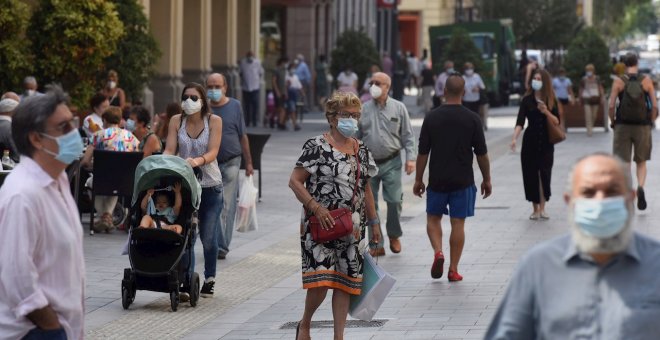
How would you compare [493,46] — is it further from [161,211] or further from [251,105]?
[161,211]

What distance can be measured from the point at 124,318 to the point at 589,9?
309 feet

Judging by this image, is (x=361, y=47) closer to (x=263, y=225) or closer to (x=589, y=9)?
(x=263, y=225)

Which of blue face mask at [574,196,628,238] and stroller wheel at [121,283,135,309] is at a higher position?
blue face mask at [574,196,628,238]

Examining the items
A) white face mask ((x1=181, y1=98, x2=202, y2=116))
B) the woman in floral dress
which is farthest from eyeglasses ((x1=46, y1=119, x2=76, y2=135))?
white face mask ((x1=181, y1=98, x2=202, y2=116))

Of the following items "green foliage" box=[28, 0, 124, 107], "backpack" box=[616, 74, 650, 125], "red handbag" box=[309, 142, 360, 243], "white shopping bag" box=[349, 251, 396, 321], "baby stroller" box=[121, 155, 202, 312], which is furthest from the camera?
"green foliage" box=[28, 0, 124, 107]

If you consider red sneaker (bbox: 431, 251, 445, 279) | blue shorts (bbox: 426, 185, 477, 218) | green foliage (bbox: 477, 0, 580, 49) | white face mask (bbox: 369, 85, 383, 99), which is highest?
green foliage (bbox: 477, 0, 580, 49)

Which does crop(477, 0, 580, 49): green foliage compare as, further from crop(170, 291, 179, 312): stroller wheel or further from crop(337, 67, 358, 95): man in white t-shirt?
crop(170, 291, 179, 312): stroller wheel

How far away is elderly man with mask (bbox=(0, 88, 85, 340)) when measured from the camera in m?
5.38

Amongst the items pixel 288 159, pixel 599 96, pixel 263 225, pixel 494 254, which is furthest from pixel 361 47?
pixel 494 254

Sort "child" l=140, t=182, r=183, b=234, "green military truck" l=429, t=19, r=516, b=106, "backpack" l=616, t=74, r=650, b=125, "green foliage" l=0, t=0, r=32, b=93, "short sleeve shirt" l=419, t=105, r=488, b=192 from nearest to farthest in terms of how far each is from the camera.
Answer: "child" l=140, t=182, r=183, b=234 → "short sleeve shirt" l=419, t=105, r=488, b=192 → "backpack" l=616, t=74, r=650, b=125 → "green foliage" l=0, t=0, r=32, b=93 → "green military truck" l=429, t=19, r=516, b=106

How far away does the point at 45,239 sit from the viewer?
5.45 meters

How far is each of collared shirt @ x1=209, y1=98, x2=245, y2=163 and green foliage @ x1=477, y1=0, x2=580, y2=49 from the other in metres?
61.7

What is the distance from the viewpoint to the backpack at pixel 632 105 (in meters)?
17.5

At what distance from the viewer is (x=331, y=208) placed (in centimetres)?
915
